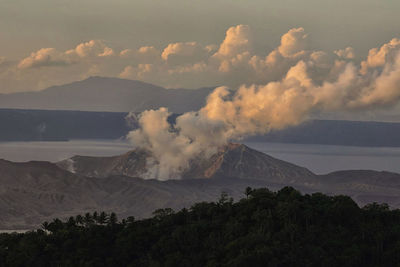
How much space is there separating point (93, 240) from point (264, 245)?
47.4 m

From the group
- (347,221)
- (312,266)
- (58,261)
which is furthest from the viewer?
(347,221)

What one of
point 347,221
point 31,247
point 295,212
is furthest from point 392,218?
point 31,247

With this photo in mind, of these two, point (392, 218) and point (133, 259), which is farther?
point (392, 218)

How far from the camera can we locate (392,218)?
198m

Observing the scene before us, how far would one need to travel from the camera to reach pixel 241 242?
564 feet

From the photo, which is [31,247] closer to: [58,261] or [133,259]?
[58,261]

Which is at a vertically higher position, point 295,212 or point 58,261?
point 295,212

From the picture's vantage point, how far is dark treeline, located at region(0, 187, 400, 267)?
167 m

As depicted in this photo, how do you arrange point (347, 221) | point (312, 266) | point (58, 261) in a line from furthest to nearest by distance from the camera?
point (347, 221) < point (58, 261) < point (312, 266)

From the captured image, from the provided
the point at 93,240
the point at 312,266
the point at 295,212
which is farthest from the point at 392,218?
the point at 93,240

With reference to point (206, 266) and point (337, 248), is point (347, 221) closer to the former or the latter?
point (337, 248)

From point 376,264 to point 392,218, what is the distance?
34706mm

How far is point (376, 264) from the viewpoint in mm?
166625

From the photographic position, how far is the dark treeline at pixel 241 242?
167m
